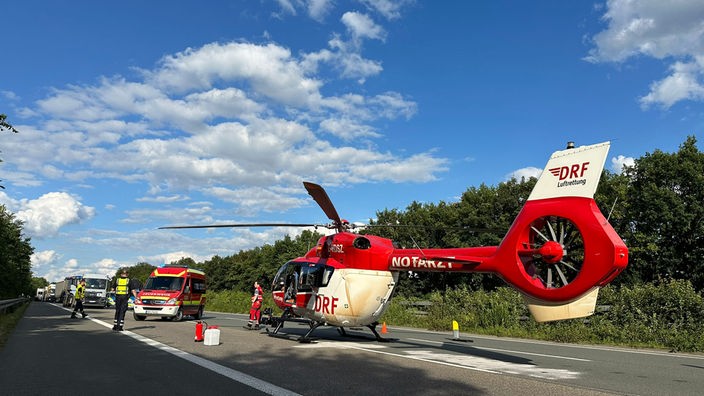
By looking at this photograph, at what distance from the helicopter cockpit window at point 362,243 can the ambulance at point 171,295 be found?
41.9 feet

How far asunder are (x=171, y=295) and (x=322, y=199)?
43.9 ft

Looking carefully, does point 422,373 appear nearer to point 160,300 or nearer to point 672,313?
point 672,313

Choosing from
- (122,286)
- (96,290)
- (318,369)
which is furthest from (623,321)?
(96,290)

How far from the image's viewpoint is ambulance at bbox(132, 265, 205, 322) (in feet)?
71.9

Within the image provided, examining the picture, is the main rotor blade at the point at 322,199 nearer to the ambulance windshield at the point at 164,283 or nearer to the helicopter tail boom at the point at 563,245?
the helicopter tail boom at the point at 563,245

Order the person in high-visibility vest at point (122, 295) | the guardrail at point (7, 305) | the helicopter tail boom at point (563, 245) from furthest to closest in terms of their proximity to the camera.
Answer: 1. the guardrail at point (7, 305)
2. the person in high-visibility vest at point (122, 295)
3. the helicopter tail boom at point (563, 245)

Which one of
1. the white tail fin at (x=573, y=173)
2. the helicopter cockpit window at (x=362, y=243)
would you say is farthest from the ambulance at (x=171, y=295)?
the white tail fin at (x=573, y=173)

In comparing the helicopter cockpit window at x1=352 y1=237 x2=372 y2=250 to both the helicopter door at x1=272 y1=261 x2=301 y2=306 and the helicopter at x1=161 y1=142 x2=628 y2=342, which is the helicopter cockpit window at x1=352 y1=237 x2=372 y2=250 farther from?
the helicopter door at x1=272 y1=261 x2=301 y2=306

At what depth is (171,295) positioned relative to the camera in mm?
22234

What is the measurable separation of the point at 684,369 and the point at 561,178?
530cm

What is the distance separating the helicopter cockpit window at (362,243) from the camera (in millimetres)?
13172

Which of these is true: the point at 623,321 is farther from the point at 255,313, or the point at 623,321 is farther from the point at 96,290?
the point at 96,290

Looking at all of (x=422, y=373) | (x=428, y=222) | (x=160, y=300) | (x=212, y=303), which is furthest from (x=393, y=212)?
(x=422, y=373)

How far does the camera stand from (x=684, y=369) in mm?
10133
